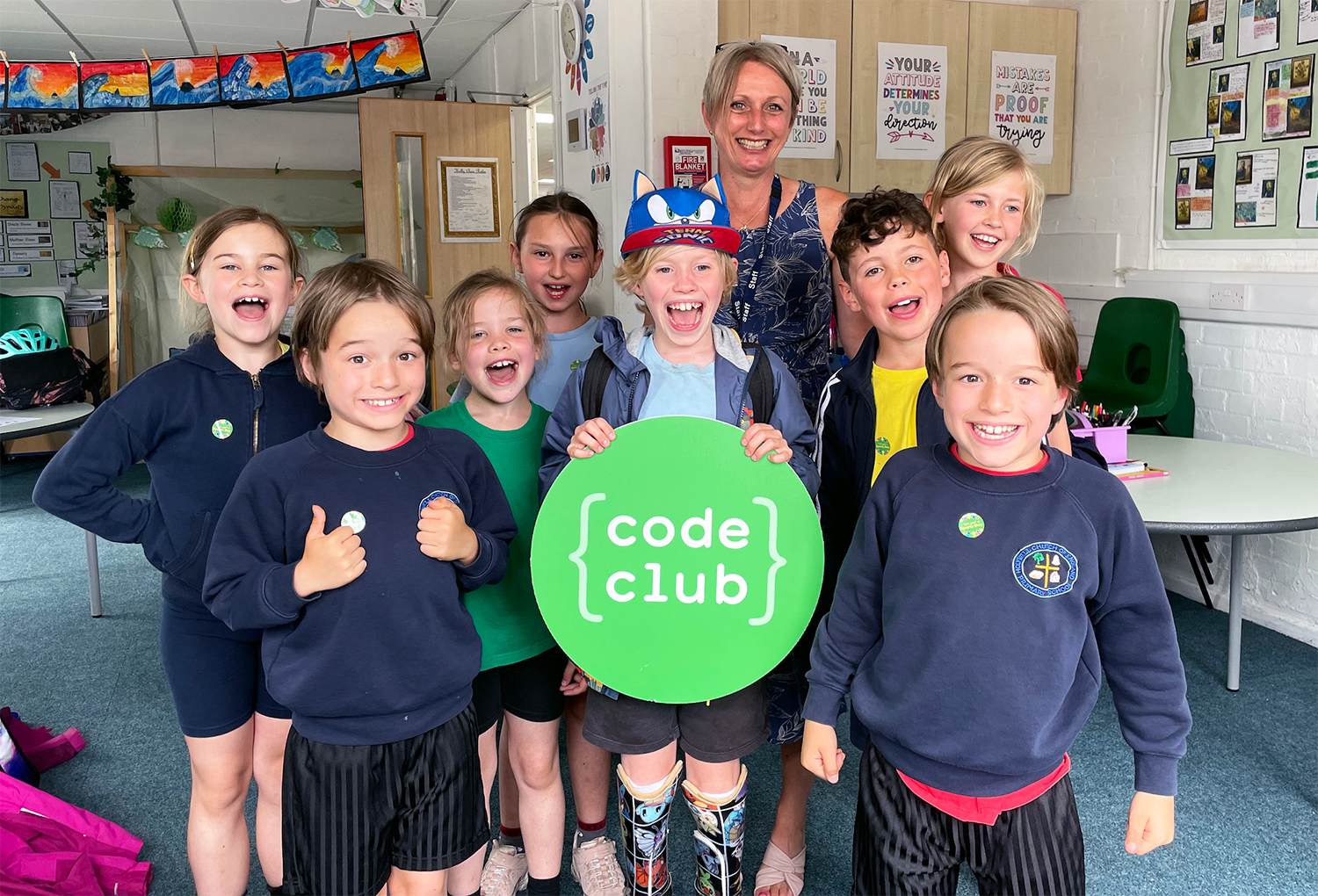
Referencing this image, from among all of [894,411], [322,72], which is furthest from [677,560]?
[322,72]

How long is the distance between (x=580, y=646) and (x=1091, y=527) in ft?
2.55

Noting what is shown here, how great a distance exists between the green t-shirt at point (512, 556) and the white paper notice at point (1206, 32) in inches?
124

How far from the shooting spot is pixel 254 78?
5.41 m

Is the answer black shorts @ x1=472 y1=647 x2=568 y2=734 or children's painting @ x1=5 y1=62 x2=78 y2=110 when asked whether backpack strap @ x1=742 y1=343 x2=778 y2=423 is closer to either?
black shorts @ x1=472 y1=647 x2=568 y2=734

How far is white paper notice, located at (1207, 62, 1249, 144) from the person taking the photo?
132 inches

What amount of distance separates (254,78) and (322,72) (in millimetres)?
468

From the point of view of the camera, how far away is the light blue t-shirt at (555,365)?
191 centimetres

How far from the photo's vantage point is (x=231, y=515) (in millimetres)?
1333

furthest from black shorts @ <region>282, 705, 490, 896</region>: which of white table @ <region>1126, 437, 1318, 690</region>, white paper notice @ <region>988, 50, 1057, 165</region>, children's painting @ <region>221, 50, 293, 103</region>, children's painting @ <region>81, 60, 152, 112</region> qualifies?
children's painting @ <region>81, 60, 152, 112</region>

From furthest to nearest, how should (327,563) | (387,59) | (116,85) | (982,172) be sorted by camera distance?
(116,85), (387,59), (982,172), (327,563)

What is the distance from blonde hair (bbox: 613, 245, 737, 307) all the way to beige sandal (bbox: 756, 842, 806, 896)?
1154mm

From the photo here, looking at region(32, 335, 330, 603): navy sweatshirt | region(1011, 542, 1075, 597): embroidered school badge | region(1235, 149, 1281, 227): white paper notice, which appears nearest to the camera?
region(1011, 542, 1075, 597): embroidered school badge

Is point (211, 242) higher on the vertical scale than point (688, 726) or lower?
higher

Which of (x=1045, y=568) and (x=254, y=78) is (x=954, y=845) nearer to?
(x=1045, y=568)
